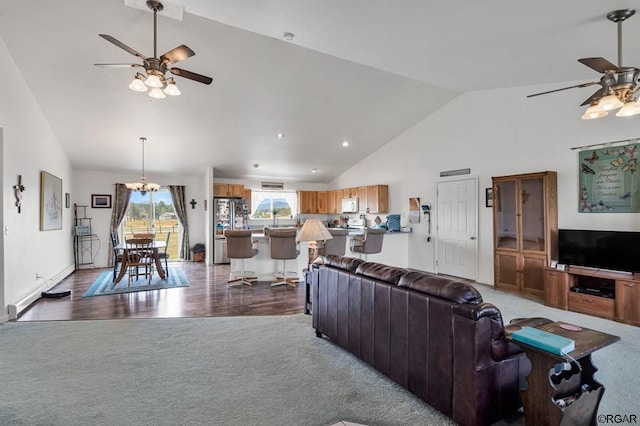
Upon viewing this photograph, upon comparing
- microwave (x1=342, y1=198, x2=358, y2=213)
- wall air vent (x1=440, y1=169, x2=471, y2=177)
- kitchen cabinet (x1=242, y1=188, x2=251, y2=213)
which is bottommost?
microwave (x1=342, y1=198, x2=358, y2=213)

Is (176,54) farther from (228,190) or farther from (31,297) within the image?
(228,190)

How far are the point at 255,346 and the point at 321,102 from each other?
14.2ft

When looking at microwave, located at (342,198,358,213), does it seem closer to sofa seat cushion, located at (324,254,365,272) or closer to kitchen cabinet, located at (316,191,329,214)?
kitchen cabinet, located at (316,191,329,214)

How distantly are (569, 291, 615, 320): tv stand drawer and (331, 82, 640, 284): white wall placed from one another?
3.23 feet

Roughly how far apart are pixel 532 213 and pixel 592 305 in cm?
152

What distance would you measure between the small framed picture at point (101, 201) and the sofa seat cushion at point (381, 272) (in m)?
8.05

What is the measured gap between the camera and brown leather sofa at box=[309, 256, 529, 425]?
1954 mm

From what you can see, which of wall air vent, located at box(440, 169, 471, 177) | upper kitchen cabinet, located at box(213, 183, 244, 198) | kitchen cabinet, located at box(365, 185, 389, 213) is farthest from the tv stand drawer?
upper kitchen cabinet, located at box(213, 183, 244, 198)

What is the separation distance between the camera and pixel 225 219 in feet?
29.6

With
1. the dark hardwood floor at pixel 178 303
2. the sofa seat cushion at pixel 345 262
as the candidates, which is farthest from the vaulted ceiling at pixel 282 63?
the dark hardwood floor at pixel 178 303

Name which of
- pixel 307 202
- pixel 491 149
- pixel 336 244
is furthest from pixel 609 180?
pixel 307 202

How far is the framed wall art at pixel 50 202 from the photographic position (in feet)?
18.4

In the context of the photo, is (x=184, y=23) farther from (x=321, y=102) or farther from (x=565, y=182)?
(x=565, y=182)

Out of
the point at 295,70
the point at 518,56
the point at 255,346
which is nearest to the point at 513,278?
the point at 518,56
